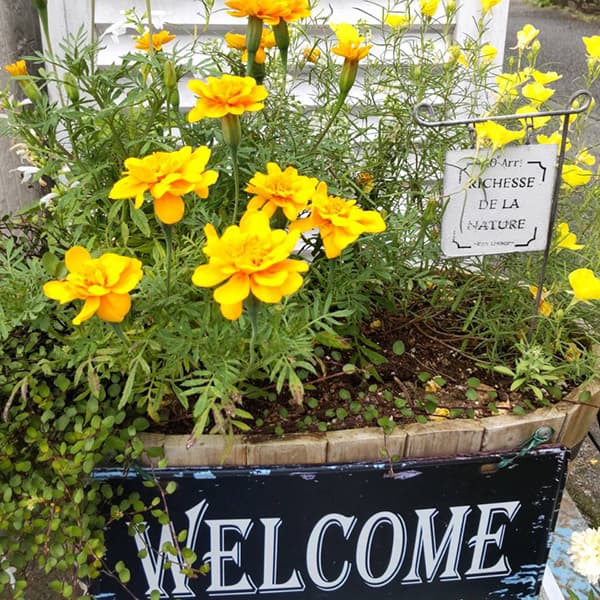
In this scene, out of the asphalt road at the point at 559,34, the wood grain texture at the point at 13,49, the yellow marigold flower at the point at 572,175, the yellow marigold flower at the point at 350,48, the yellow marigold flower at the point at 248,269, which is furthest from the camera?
the asphalt road at the point at 559,34

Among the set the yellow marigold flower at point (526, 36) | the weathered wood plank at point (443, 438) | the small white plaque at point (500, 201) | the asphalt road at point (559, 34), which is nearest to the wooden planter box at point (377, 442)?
the weathered wood plank at point (443, 438)

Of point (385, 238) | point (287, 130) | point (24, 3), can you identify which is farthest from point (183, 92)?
point (385, 238)

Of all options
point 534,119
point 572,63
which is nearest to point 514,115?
point 534,119

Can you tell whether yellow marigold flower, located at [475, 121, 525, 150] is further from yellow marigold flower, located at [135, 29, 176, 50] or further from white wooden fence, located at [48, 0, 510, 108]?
white wooden fence, located at [48, 0, 510, 108]

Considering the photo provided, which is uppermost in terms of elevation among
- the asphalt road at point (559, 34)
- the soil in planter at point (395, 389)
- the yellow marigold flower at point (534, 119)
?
the yellow marigold flower at point (534, 119)

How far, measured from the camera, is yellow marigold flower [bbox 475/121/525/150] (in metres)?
0.92

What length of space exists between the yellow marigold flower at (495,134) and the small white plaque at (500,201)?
0.08ft

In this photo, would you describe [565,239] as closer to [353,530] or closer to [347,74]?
[347,74]

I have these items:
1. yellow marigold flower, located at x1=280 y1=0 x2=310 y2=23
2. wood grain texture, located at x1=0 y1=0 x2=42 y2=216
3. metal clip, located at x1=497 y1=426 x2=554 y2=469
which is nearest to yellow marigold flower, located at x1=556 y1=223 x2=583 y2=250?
metal clip, located at x1=497 y1=426 x2=554 y2=469

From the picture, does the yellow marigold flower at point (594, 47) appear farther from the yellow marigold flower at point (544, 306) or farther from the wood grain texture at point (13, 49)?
the wood grain texture at point (13, 49)

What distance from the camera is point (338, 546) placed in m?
1.04

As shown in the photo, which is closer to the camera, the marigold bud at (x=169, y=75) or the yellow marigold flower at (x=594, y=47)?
the marigold bud at (x=169, y=75)

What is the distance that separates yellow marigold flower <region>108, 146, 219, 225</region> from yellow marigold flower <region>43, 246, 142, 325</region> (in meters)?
0.07

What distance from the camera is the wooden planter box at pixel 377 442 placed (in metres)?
0.96
